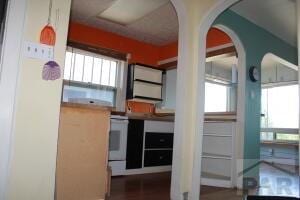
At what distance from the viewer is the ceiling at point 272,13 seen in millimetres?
3469

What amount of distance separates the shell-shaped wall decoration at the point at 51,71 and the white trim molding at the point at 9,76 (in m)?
0.17

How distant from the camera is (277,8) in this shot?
3613 millimetres

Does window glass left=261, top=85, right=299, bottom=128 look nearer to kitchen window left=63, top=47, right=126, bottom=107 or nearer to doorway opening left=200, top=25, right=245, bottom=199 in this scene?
doorway opening left=200, top=25, right=245, bottom=199

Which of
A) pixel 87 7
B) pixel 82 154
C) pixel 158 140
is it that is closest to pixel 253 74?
pixel 158 140

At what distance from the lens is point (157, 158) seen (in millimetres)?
4438

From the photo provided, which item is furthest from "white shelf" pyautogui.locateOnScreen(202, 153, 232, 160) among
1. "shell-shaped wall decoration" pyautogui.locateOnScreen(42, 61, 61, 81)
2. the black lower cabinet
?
"shell-shaped wall decoration" pyautogui.locateOnScreen(42, 61, 61, 81)

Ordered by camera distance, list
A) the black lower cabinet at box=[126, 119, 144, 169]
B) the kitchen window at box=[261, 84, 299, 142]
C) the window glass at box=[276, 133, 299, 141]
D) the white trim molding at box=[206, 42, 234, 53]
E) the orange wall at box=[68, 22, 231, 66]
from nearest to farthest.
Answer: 1. the white trim molding at box=[206, 42, 234, 53]
2. the black lower cabinet at box=[126, 119, 144, 169]
3. the orange wall at box=[68, 22, 231, 66]
4. the window glass at box=[276, 133, 299, 141]
5. the kitchen window at box=[261, 84, 299, 142]

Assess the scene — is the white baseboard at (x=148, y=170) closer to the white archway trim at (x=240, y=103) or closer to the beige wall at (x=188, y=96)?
the white archway trim at (x=240, y=103)

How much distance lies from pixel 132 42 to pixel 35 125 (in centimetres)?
384

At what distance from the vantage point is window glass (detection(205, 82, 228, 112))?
22.3 ft

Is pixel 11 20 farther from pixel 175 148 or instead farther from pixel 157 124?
pixel 157 124

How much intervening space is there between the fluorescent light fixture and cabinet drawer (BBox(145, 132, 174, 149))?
77.3 inches

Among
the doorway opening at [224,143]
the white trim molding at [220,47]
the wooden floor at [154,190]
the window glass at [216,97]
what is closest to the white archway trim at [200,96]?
the wooden floor at [154,190]

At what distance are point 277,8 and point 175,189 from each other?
286 cm
